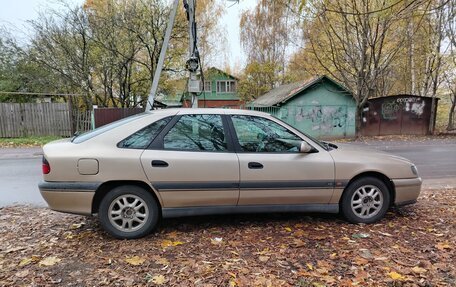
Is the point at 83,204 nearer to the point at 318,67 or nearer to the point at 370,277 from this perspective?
the point at 370,277

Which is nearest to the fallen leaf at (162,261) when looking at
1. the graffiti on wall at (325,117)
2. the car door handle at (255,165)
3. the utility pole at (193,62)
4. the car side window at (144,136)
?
the car side window at (144,136)

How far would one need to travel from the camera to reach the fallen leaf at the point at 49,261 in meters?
3.15

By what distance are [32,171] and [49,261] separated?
632 cm

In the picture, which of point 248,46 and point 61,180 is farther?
point 248,46

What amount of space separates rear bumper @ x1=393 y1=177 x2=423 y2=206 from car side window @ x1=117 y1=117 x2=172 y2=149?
3.19 metres

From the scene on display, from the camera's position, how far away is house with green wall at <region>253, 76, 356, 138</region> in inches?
736

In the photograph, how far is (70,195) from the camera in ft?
11.8

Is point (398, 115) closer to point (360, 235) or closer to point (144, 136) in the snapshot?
point (360, 235)

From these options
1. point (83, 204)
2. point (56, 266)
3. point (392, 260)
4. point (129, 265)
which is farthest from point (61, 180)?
point (392, 260)

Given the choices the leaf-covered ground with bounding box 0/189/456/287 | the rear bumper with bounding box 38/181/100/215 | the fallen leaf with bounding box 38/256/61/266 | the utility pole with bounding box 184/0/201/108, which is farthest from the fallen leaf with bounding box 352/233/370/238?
the utility pole with bounding box 184/0/201/108

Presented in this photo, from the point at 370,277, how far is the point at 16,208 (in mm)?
5355

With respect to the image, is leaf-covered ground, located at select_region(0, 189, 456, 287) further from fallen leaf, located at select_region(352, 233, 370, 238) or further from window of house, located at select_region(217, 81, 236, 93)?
window of house, located at select_region(217, 81, 236, 93)

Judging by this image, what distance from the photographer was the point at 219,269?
9.93 feet

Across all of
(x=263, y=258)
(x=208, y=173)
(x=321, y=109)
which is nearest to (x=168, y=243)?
(x=208, y=173)
